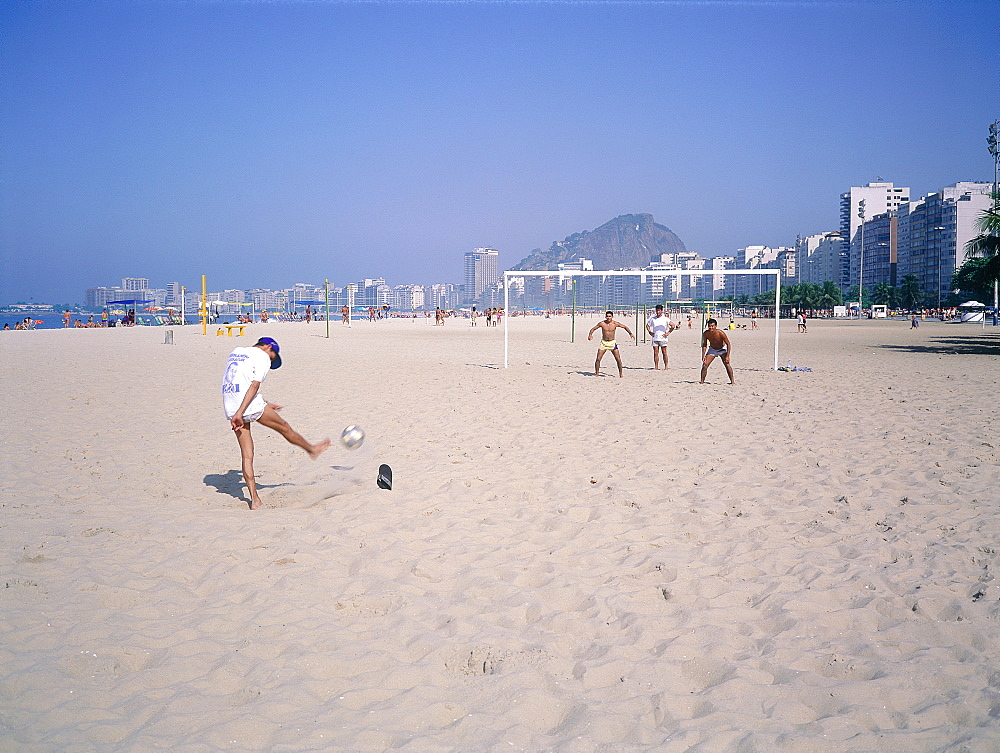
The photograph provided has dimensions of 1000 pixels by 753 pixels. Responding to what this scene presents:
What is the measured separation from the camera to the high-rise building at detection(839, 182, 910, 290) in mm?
166750

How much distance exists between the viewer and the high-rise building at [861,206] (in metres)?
167

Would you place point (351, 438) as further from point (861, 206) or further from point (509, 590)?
point (861, 206)

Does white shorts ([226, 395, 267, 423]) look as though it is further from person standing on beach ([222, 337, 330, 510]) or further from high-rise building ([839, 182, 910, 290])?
high-rise building ([839, 182, 910, 290])

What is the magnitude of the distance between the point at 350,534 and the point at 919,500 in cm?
424

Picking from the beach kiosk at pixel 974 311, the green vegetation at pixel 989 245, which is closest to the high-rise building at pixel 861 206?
the beach kiosk at pixel 974 311

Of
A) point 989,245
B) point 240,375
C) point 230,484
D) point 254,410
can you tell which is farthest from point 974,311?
point 240,375

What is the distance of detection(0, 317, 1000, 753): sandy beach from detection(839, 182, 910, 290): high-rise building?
582ft

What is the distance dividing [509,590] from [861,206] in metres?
190

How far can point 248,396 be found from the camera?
542cm

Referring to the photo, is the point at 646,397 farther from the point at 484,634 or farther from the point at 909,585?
the point at 484,634

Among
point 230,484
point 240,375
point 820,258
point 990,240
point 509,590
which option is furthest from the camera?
point 820,258

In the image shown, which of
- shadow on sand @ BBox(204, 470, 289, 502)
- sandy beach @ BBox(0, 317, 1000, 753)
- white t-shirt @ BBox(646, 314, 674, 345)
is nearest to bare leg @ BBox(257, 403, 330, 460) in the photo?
sandy beach @ BBox(0, 317, 1000, 753)

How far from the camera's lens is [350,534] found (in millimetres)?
4875

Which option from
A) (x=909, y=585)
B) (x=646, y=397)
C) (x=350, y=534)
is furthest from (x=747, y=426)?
(x=350, y=534)
